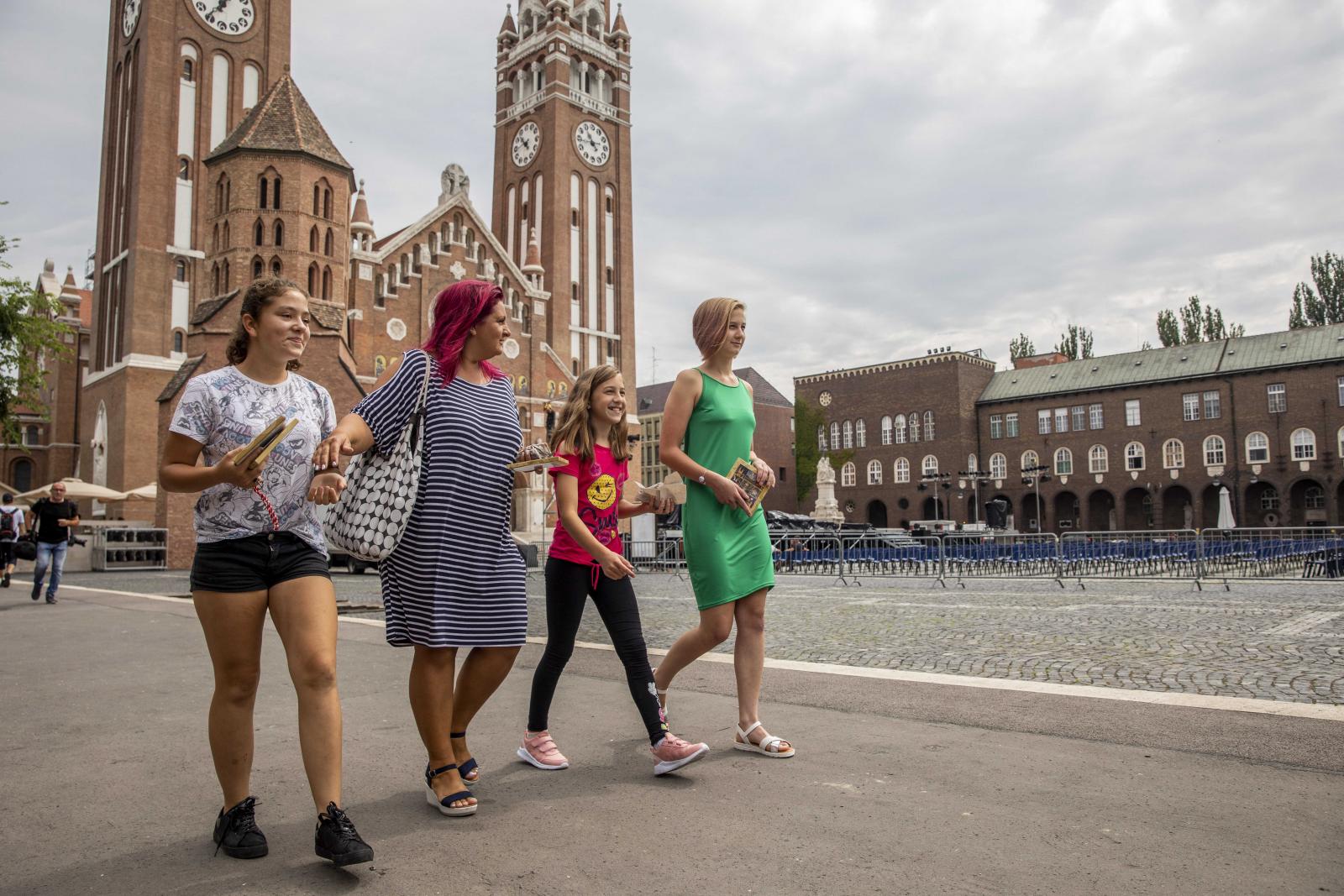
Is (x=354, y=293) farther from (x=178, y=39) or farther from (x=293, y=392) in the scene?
(x=293, y=392)

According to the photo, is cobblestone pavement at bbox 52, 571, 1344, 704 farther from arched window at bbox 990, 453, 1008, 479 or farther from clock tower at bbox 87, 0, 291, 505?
arched window at bbox 990, 453, 1008, 479

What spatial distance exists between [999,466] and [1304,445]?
18.0 m

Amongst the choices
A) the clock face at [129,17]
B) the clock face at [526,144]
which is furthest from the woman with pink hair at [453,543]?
the clock face at [526,144]

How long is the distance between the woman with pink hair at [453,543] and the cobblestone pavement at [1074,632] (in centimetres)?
360

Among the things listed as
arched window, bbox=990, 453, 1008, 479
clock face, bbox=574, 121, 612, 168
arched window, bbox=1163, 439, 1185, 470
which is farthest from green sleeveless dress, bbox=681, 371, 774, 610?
arched window, bbox=990, 453, 1008, 479

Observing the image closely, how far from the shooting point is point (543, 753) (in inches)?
142

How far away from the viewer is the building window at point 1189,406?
182 ft

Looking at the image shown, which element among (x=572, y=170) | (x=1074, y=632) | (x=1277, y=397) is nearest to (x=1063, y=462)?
(x=1277, y=397)

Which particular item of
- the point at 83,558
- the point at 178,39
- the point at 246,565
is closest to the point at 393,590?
the point at 246,565

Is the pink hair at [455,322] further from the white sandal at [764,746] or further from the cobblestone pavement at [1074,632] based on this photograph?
the cobblestone pavement at [1074,632]

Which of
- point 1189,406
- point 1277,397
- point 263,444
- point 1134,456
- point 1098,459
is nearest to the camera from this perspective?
point 263,444

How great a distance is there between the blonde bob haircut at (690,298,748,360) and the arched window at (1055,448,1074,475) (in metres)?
62.0

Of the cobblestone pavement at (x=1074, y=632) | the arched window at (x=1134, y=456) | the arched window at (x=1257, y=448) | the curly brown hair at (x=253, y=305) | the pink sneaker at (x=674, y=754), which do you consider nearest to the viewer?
the curly brown hair at (x=253, y=305)

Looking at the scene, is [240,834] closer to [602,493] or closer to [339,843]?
[339,843]
